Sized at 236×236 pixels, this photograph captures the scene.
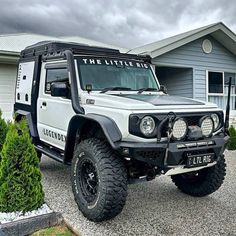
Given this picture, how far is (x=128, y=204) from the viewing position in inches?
157

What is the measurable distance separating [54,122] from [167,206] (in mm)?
2069

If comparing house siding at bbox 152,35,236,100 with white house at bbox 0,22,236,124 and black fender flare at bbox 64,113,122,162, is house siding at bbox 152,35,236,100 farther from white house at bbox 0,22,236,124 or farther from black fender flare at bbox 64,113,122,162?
black fender flare at bbox 64,113,122,162

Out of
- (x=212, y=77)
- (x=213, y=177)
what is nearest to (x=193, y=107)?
(x=213, y=177)

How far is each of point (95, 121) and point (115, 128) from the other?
0.97ft

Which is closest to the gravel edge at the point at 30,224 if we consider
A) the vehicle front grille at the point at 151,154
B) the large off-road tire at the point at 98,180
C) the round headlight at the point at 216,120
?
the large off-road tire at the point at 98,180

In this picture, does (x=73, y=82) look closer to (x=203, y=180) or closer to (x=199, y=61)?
(x=203, y=180)

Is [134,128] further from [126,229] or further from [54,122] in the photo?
[54,122]

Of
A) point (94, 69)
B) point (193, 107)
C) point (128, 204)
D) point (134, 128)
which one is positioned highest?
point (94, 69)

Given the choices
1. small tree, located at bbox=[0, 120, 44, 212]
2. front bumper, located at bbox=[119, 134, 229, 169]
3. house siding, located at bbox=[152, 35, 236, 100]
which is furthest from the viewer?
house siding, located at bbox=[152, 35, 236, 100]

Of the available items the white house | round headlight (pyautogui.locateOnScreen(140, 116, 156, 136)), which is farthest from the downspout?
the white house

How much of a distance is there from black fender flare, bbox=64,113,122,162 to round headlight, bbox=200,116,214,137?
104 centimetres

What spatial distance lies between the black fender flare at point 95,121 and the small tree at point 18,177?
57 cm

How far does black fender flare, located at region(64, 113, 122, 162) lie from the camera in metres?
3.01

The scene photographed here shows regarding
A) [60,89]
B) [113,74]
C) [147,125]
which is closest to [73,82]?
[60,89]
